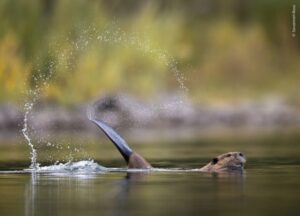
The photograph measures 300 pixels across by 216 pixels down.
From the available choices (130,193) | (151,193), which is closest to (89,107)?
(151,193)

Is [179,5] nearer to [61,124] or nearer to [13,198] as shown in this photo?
[61,124]

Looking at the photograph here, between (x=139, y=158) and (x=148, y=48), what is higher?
(x=148, y=48)

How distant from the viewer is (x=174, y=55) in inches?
5027

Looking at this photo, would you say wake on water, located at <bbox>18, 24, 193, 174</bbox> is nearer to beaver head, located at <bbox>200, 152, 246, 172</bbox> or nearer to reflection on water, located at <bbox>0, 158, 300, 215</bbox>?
reflection on water, located at <bbox>0, 158, 300, 215</bbox>

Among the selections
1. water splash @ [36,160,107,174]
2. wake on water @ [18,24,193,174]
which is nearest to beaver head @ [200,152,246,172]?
wake on water @ [18,24,193,174]

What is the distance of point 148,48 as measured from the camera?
383 ft

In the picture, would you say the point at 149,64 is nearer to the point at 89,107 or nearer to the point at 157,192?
the point at 89,107

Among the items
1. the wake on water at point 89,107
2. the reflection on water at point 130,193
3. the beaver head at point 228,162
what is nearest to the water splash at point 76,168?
the wake on water at point 89,107

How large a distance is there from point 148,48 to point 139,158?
86.5 metres

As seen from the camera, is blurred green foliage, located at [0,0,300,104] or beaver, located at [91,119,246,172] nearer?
beaver, located at [91,119,246,172]

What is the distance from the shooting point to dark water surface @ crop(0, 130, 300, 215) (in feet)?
74.3

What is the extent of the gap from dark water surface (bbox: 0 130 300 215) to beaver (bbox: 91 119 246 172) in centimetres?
34

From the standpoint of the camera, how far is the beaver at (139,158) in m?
30.0

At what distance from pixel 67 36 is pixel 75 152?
60891mm
